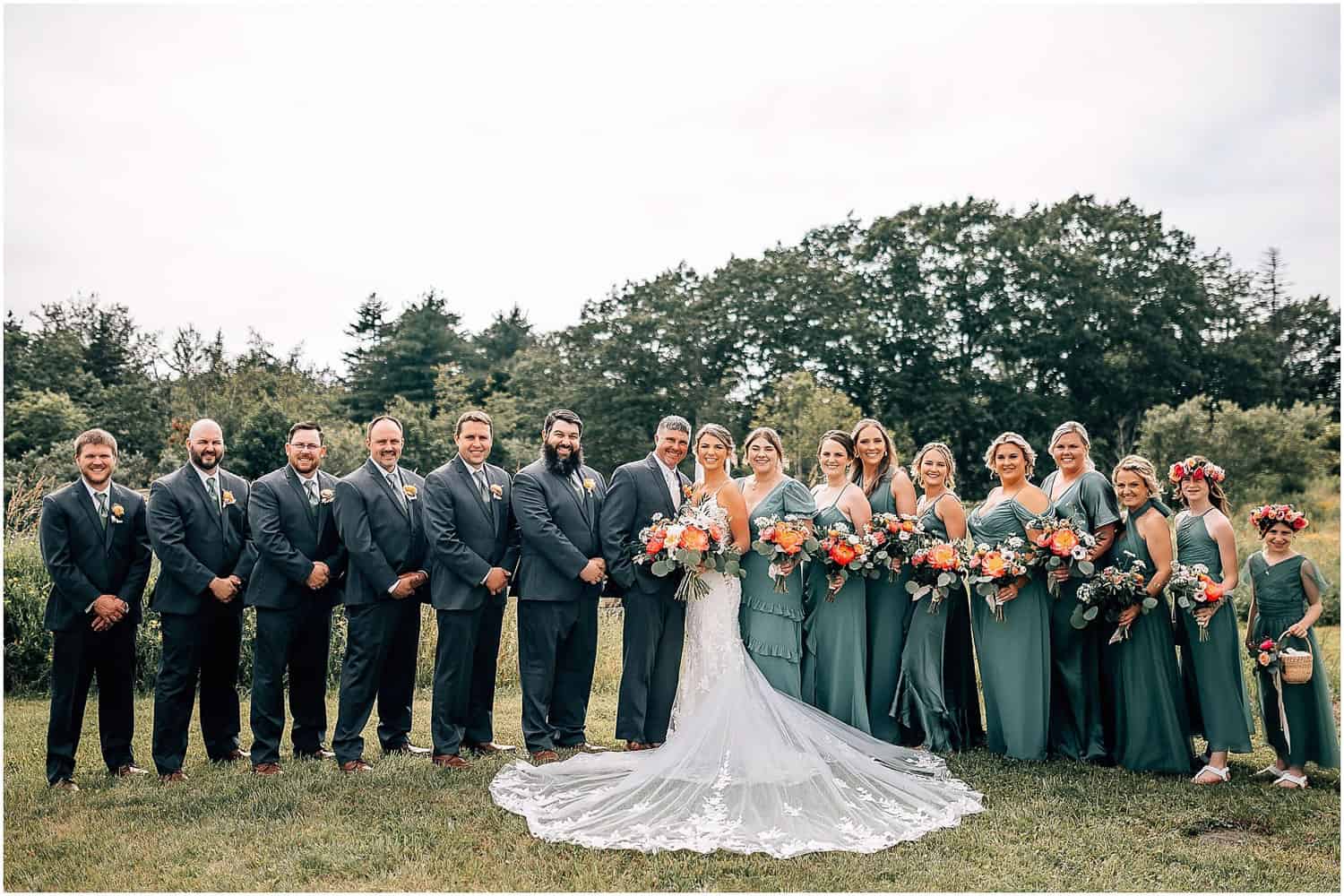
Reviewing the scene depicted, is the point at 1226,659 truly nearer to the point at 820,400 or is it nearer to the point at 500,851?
the point at 500,851

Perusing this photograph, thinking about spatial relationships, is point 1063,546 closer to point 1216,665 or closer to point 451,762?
point 1216,665

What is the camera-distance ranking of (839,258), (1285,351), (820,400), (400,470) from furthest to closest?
(1285,351) < (839,258) < (820,400) < (400,470)

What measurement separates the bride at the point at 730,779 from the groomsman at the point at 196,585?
220cm

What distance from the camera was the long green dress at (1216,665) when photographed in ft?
22.6

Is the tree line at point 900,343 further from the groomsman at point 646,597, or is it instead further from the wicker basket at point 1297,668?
the wicker basket at point 1297,668

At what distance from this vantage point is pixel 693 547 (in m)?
6.70

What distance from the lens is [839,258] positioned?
43.6m

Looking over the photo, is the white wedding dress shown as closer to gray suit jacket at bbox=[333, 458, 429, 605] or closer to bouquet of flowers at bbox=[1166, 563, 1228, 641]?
gray suit jacket at bbox=[333, 458, 429, 605]

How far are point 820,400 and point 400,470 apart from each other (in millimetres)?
27524

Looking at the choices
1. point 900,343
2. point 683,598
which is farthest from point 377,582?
point 900,343

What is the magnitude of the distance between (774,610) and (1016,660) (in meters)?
1.77

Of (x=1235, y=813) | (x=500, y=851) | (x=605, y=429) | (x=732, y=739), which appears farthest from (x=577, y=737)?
(x=605, y=429)

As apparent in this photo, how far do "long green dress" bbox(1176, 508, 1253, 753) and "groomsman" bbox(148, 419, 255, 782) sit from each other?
6.44 meters

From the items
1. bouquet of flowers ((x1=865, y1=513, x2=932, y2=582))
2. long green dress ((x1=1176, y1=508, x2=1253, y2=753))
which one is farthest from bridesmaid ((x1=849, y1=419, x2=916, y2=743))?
long green dress ((x1=1176, y1=508, x2=1253, y2=753))
